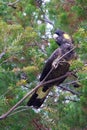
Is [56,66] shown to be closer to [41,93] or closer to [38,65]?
[38,65]

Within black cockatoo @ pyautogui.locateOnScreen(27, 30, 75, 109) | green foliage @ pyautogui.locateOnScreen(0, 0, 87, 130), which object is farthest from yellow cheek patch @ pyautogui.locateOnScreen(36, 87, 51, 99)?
green foliage @ pyautogui.locateOnScreen(0, 0, 87, 130)

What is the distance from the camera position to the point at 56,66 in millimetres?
4207

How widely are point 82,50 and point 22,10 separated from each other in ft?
9.15

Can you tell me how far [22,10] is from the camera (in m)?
6.58

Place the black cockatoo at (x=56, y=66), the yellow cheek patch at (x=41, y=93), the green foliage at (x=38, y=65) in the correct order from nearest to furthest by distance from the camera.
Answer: the green foliage at (x=38, y=65), the black cockatoo at (x=56, y=66), the yellow cheek patch at (x=41, y=93)

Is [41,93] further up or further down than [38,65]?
further down

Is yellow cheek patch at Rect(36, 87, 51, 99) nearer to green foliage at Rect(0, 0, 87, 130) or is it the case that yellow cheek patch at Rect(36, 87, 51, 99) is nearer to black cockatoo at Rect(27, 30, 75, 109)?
black cockatoo at Rect(27, 30, 75, 109)

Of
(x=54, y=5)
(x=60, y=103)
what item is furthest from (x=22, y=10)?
(x=60, y=103)

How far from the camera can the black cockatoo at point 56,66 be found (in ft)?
13.9

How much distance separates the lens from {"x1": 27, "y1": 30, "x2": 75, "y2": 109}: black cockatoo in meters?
4.23

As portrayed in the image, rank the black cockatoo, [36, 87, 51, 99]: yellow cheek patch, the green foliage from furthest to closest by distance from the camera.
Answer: [36, 87, 51, 99]: yellow cheek patch, the black cockatoo, the green foliage

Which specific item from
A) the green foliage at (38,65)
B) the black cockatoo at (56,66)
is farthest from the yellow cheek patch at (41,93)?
the green foliage at (38,65)

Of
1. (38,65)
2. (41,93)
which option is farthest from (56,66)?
(41,93)

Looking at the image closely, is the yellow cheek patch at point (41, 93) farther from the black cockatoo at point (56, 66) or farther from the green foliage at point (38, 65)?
the green foliage at point (38, 65)
